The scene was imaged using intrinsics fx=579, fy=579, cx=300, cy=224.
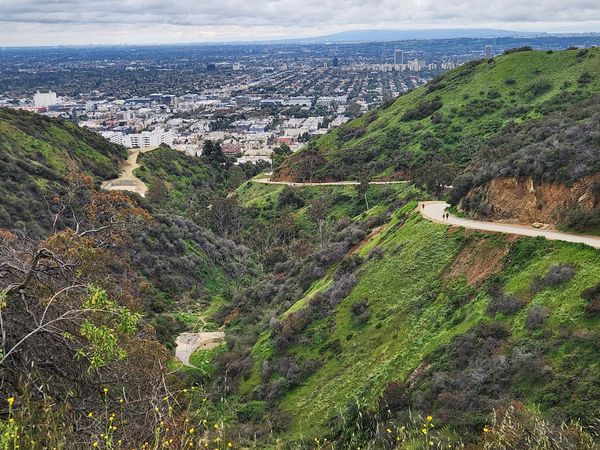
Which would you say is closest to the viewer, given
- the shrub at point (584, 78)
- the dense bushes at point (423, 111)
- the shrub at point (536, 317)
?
the shrub at point (536, 317)

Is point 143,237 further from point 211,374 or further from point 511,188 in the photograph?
point 511,188

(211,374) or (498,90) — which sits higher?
(498,90)

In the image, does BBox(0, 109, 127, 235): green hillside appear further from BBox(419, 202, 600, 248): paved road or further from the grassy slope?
BBox(419, 202, 600, 248): paved road

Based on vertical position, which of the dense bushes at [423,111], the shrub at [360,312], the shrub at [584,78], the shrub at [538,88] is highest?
the shrub at [584,78]

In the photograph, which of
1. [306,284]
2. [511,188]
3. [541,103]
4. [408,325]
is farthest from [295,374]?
[541,103]

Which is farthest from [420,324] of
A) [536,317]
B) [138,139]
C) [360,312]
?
[138,139]

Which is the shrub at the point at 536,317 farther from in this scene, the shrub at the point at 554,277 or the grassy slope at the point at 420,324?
the shrub at the point at 554,277

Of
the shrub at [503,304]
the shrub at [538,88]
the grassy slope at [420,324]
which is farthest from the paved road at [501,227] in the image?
the shrub at [538,88]
